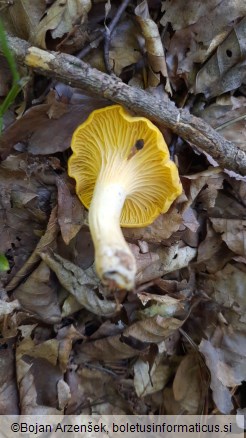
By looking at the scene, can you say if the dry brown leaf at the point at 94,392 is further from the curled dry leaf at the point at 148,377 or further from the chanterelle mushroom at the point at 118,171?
the chanterelle mushroom at the point at 118,171

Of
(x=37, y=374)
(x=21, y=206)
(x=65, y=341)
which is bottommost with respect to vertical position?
(x=37, y=374)

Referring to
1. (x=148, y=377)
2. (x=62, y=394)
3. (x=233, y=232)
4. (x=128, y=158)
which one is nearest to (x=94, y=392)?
(x=62, y=394)

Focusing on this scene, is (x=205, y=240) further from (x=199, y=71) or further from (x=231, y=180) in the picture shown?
(x=199, y=71)

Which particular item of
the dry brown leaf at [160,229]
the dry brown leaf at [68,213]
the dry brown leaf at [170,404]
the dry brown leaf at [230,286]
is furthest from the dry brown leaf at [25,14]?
the dry brown leaf at [170,404]

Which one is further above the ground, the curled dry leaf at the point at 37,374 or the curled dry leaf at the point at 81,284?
the curled dry leaf at the point at 81,284

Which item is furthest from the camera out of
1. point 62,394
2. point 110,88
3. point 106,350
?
point 106,350

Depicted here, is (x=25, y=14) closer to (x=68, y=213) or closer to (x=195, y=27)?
(x=195, y=27)
